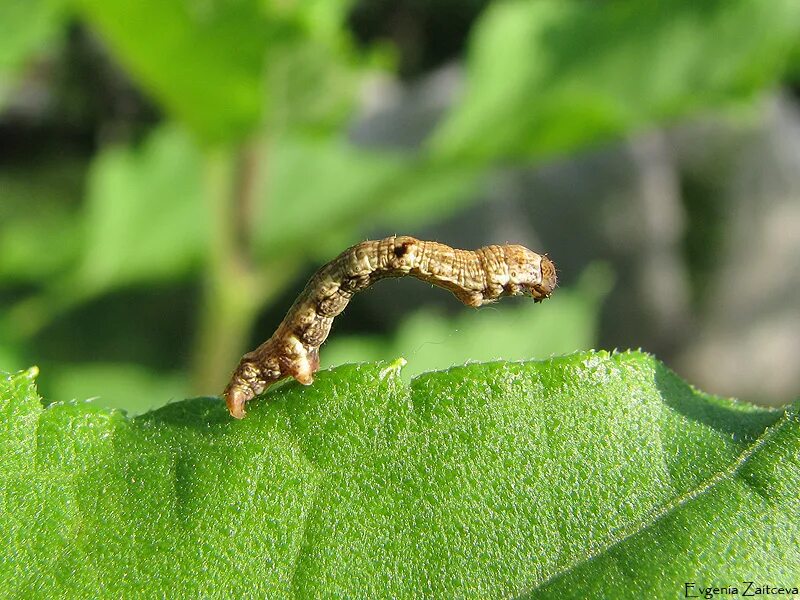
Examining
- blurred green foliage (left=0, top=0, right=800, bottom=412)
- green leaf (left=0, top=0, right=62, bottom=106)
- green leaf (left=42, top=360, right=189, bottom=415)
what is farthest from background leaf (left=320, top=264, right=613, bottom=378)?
green leaf (left=0, top=0, right=62, bottom=106)

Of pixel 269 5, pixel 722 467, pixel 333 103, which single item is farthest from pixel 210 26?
pixel 722 467

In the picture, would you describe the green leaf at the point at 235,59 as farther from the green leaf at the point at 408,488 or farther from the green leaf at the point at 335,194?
the green leaf at the point at 408,488

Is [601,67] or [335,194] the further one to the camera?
[335,194]

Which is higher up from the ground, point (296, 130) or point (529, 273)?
point (296, 130)

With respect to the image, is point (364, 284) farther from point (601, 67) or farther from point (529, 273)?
point (601, 67)

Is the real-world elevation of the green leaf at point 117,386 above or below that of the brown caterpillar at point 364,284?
above

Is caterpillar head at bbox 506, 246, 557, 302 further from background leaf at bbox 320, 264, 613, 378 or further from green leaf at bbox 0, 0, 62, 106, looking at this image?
green leaf at bbox 0, 0, 62, 106

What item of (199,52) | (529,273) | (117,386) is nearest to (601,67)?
(529,273)

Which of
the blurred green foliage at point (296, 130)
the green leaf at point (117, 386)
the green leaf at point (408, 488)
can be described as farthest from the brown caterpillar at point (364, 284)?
the green leaf at point (117, 386)
